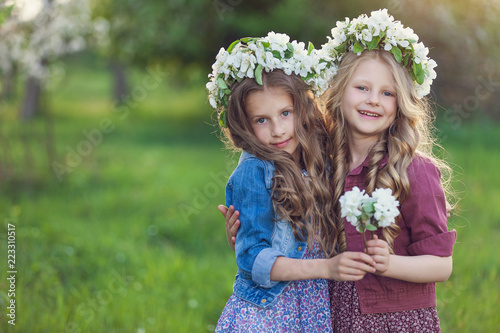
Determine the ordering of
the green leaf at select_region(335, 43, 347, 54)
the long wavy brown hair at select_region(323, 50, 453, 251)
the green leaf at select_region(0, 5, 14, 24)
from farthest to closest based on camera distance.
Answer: the green leaf at select_region(0, 5, 14, 24), the green leaf at select_region(335, 43, 347, 54), the long wavy brown hair at select_region(323, 50, 453, 251)

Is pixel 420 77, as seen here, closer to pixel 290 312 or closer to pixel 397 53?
pixel 397 53

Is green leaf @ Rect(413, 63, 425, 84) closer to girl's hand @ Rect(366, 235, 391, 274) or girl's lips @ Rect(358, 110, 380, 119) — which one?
girl's lips @ Rect(358, 110, 380, 119)

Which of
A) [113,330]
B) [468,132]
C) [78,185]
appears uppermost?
[468,132]

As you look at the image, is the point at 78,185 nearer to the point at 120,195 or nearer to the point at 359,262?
the point at 120,195

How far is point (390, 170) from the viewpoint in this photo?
2.43 metres

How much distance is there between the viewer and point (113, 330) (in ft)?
13.1

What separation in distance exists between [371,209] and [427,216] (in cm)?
48

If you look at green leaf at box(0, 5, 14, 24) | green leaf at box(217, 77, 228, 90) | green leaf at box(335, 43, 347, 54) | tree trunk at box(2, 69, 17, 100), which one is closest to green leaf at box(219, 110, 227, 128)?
green leaf at box(217, 77, 228, 90)

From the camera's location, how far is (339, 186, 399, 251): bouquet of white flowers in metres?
1.97

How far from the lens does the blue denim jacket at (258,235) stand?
234 cm

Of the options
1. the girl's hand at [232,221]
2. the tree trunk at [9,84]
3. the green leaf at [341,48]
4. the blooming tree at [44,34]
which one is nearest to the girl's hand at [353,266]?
the girl's hand at [232,221]

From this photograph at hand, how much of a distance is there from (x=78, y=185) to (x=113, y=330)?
4346mm

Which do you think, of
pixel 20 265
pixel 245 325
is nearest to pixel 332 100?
pixel 245 325

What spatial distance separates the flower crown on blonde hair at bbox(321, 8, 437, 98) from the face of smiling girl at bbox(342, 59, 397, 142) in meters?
0.08
